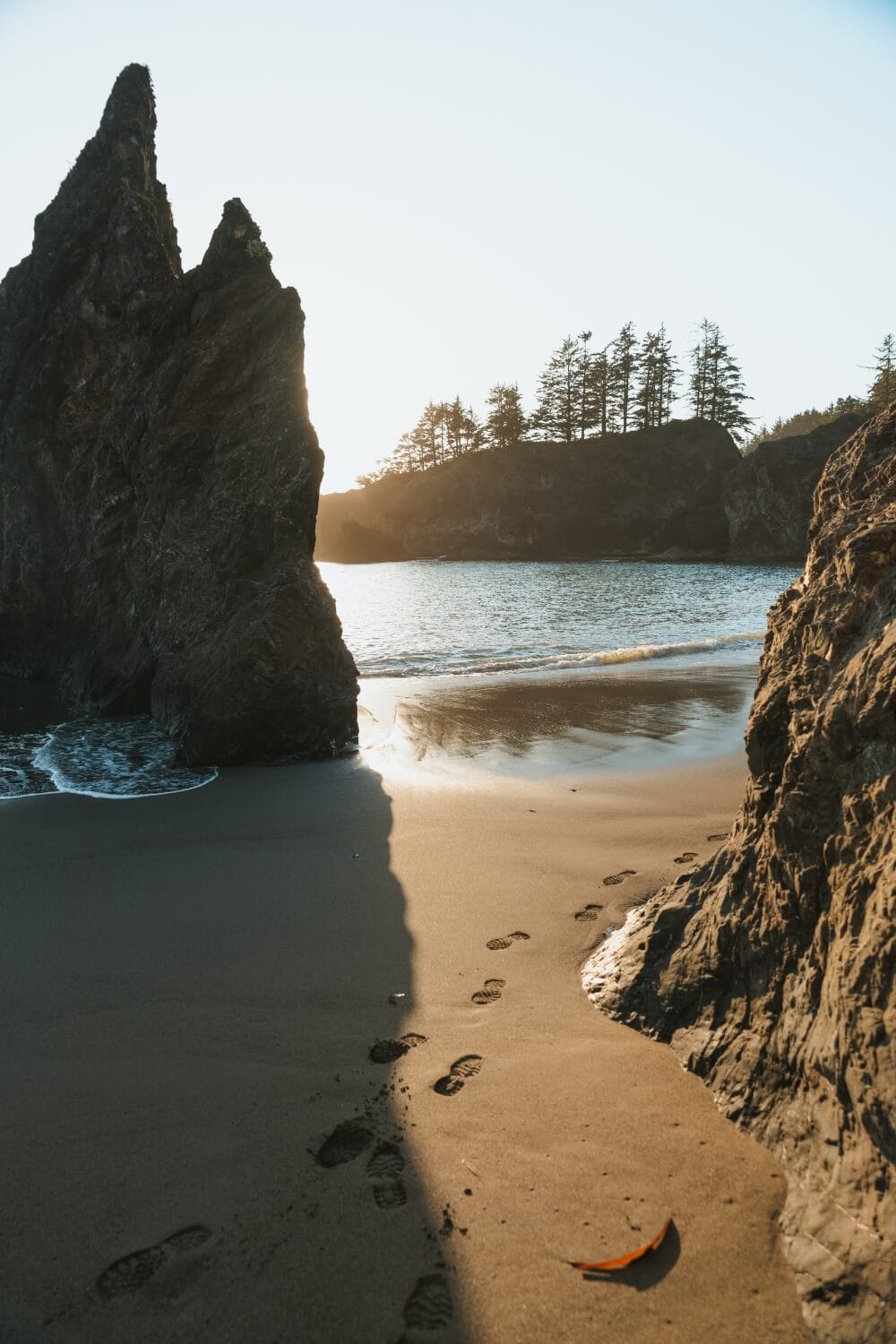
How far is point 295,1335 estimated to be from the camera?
68.7 inches

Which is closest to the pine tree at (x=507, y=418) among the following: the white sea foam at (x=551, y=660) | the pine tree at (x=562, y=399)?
the pine tree at (x=562, y=399)

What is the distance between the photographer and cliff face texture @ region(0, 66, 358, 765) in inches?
317

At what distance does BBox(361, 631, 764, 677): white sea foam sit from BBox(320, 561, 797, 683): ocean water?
0.06ft

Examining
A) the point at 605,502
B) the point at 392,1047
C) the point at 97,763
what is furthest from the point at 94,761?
the point at 605,502

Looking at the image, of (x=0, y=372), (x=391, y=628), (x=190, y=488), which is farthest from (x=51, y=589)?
(x=391, y=628)

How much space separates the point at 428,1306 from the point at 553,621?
64.4 feet

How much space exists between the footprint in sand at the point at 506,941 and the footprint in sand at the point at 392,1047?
28.8 inches

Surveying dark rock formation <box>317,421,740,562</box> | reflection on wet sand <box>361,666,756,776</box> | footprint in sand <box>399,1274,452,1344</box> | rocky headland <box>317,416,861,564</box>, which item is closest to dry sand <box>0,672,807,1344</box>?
footprint in sand <box>399,1274,452,1344</box>

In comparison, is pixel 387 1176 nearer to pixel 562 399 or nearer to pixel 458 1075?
pixel 458 1075

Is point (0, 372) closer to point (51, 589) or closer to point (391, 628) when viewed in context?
point (51, 589)

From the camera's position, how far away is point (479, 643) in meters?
17.1

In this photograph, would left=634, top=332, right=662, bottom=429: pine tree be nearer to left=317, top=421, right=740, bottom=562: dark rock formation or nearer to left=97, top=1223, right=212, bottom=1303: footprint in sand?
left=317, top=421, right=740, bottom=562: dark rock formation

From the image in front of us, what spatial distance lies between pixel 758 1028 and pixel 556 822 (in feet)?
9.70

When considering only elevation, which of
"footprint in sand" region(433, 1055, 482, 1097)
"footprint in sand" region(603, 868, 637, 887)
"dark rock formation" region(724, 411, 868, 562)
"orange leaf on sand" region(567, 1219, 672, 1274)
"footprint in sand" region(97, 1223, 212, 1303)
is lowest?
"footprint in sand" region(97, 1223, 212, 1303)
